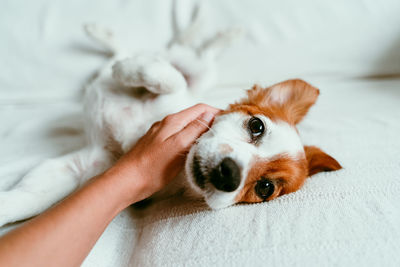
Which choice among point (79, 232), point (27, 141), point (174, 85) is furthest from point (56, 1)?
point (79, 232)

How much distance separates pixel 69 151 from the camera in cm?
157

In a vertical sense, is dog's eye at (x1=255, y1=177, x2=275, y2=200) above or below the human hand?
below

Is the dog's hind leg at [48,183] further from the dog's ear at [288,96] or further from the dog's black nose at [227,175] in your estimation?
the dog's ear at [288,96]

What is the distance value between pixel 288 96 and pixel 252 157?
53 cm

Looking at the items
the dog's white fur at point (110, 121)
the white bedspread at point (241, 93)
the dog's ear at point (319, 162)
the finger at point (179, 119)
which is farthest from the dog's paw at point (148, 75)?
the dog's ear at point (319, 162)

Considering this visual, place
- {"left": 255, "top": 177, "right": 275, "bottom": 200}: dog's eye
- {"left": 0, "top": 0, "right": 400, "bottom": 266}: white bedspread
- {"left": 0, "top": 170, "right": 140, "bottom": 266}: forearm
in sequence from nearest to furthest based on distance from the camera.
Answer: {"left": 0, "top": 170, "right": 140, "bottom": 266}: forearm < {"left": 0, "top": 0, "right": 400, "bottom": 266}: white bedspread < {"left": 255, "top": 177, "right": 275, "bottom": 200}: dog's eye

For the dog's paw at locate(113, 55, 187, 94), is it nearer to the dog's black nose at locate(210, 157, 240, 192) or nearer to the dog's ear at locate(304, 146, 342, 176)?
the dog's black nose at locate(210, 157, 240, 192)

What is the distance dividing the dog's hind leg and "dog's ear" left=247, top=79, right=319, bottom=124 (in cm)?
79

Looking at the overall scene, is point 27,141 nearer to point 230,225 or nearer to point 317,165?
point 230,225

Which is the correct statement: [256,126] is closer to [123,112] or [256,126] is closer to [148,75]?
[148,75]

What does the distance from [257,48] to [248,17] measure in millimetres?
208

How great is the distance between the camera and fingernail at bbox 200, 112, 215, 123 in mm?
1231

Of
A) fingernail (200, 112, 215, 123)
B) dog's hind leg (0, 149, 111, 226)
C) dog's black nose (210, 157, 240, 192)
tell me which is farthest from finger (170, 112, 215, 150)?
dog's hind leg (0, 149, 111, 226)

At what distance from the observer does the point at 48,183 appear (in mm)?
1247
